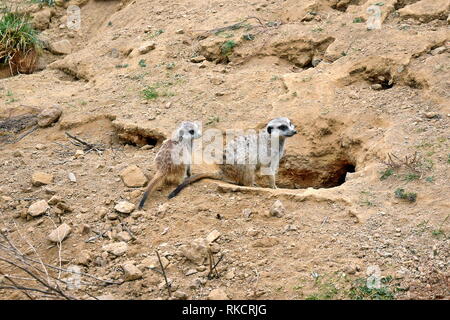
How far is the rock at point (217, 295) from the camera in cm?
312

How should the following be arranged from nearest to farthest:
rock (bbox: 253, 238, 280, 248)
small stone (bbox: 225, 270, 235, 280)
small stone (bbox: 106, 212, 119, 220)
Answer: small stone (bbox: 225, 270, 235, 280), rock (bbox: 253, 238, 280, 248), small stone (bbox: 106, 212, 119, 220)

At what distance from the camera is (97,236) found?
12.6 feet

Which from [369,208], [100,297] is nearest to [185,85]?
[369,208]

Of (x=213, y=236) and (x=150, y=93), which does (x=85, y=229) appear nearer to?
(x=213, y=236)

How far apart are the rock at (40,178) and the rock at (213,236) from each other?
65.1 inches

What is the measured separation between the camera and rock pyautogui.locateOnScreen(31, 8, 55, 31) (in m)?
8.02

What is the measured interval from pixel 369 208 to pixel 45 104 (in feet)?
12.9

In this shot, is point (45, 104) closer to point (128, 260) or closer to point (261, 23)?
point (261, 23)

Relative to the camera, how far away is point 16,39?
7.21m

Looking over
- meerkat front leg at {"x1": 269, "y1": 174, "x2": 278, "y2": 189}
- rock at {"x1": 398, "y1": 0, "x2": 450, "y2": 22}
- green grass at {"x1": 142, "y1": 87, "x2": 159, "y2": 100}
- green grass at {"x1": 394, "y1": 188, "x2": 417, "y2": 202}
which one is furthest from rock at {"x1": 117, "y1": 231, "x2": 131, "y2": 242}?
rock at {"x1": 398, "y1": 0, "x2": 450, "y2": 22}

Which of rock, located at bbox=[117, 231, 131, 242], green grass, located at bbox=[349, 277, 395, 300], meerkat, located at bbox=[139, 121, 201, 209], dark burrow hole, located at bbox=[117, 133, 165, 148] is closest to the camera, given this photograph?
green grass, located at bbox=[349, 277, 395, 300]

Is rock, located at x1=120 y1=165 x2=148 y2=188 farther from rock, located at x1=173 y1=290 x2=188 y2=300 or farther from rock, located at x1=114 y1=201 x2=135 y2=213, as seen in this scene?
rock, located at x1=173 y1=290 x2=188 y2=300

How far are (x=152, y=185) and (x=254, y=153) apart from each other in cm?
113

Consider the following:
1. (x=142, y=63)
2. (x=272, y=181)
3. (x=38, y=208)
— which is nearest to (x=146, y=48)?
(x=142, y=63)
